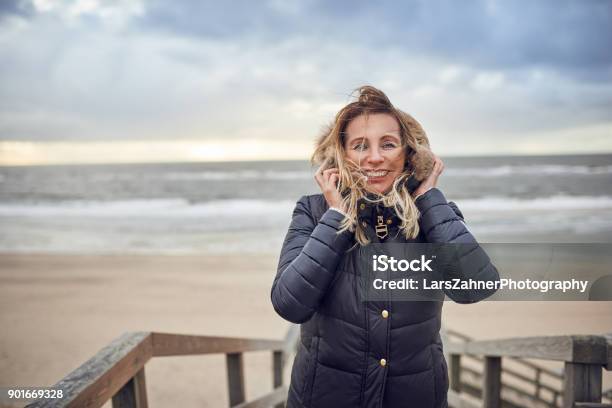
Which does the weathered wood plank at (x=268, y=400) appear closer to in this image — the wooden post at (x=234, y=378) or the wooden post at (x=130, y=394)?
the wooden post at (x=234, y=378)

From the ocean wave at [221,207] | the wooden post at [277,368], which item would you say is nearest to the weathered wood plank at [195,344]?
the wooden post at [277,368]

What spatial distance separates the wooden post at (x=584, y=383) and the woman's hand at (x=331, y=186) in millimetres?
1308

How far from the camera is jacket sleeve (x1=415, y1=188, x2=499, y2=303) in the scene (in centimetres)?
145

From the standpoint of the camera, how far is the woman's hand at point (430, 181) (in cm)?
161

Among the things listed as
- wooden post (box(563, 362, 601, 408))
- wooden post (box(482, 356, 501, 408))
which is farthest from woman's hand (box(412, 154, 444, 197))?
wooden post (box(482, 356, 501, 408))

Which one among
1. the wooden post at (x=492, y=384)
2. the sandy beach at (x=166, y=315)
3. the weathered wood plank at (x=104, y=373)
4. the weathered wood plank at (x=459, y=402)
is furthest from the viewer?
the sandy beach at (x=166, y=315)

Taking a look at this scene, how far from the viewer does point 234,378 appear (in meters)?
2.84

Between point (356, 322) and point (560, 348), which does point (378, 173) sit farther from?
point (560, 348)

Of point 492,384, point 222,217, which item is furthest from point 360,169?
point 222,217

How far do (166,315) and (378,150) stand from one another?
728cm

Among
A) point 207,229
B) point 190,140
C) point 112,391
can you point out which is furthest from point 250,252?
point 190,140

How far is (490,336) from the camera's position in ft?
22.3

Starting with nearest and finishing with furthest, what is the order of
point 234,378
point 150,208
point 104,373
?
point 104,373 → point 234,378 → point 150,208

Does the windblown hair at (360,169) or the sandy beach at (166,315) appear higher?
the windblown hair at (360,169)
